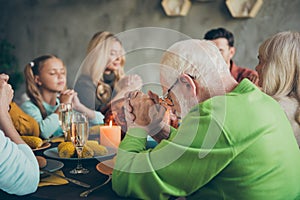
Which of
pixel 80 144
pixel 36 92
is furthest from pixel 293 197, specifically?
pixel 36 92

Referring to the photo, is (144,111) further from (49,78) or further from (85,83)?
(85,83)

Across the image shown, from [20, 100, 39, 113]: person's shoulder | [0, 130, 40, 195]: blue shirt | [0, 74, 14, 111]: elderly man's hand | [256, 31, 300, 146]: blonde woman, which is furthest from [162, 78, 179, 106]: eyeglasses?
[20, 100, 39, 113]: person's shoulder

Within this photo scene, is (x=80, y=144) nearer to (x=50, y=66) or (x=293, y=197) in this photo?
(x=293, y=197)

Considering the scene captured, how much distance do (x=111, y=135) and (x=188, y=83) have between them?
Answer: 631mm

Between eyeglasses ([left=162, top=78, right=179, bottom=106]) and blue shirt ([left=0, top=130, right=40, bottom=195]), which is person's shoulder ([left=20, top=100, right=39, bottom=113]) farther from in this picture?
eyeglasses ([left=162, top=78, right=179, bottom=106])

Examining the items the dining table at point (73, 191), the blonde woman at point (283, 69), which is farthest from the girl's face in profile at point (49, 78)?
the blonde woman at point (283, 69)

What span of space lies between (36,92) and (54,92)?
0.17m

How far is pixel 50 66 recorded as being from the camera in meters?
2.44

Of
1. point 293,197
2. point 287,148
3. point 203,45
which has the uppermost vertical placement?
point 203,45

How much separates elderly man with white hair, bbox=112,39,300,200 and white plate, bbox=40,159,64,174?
0.96 ft

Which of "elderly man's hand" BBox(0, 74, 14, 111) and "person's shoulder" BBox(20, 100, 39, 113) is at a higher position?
"elderly man's hand" BBox(0, 74, 14, 111)

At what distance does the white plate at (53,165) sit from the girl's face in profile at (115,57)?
71.9 inches

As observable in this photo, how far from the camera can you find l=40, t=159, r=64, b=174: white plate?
124 cm

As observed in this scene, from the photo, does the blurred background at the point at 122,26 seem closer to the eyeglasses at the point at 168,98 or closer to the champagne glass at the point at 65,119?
the champagne glass at the point at 65,119
